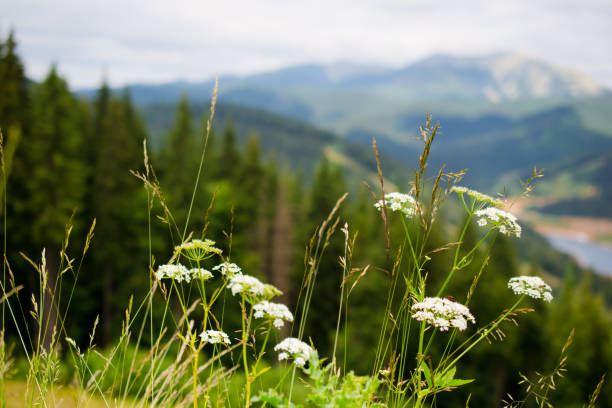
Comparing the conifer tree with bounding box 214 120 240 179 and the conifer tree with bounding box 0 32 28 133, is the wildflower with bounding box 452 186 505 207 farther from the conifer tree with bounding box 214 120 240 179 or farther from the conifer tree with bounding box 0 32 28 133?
the conifer tree with bounding box 214 120 240 179

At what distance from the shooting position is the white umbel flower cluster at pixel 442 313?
6.08ft

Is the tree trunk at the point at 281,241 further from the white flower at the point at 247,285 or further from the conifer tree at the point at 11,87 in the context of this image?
the white flower at the point at 247,285

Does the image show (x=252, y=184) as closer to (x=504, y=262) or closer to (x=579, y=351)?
(x=504, y=262)

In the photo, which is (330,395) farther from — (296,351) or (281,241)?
(281,241)

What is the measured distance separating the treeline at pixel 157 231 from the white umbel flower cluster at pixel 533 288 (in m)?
12.9

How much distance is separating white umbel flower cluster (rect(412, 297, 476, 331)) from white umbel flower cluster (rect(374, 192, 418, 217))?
46 centimetres

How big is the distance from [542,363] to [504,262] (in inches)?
262

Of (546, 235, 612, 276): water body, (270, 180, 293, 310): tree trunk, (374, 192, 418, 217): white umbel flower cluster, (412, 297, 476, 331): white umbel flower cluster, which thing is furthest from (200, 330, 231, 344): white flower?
(546, 235, 612, 276): water body

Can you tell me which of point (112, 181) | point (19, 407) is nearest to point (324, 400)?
point (19, 407)

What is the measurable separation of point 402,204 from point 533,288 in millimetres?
817

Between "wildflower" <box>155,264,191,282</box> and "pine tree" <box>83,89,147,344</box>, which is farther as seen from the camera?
"pine tree" <box>83,89,147,344</box>

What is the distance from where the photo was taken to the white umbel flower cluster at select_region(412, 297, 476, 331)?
1854mm

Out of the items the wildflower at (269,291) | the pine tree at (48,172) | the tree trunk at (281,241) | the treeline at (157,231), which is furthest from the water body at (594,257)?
the wildflower at (269,291)

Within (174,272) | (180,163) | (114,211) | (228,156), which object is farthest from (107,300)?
(174,272)
